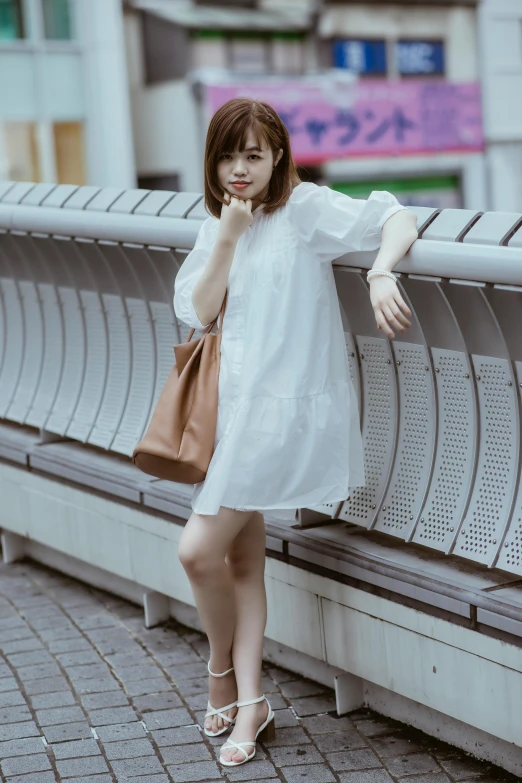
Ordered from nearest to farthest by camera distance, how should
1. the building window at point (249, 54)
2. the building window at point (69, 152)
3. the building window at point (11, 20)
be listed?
the building window at point (11, 20)
the building window at point (69, 152)
the building window at point (249, 54)

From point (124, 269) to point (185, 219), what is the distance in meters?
0.77

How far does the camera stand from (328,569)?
3770 millimetres

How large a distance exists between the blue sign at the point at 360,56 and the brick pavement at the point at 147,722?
2336 cm

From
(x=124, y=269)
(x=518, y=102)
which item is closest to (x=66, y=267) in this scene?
(x=124, y=269)

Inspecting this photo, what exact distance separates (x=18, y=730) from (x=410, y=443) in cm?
161

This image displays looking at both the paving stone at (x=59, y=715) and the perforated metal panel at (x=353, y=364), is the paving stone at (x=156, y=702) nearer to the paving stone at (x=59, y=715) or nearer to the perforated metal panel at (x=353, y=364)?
the paving stone at (x=59, y=715)

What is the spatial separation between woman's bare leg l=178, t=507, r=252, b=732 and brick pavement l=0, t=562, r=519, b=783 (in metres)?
0.18

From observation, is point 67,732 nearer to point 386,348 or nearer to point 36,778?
point 36,778

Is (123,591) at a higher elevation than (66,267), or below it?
below

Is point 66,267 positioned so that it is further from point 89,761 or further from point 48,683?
point 89,761

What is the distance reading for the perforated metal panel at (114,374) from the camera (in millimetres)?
5082

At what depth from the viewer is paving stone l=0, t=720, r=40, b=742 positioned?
3.75 metres

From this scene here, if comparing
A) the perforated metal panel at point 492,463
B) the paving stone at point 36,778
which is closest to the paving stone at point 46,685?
the paving stone at point 36,778

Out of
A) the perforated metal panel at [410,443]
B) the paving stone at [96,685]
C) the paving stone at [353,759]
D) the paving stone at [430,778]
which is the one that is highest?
the perforated metal panel at [410,443]
